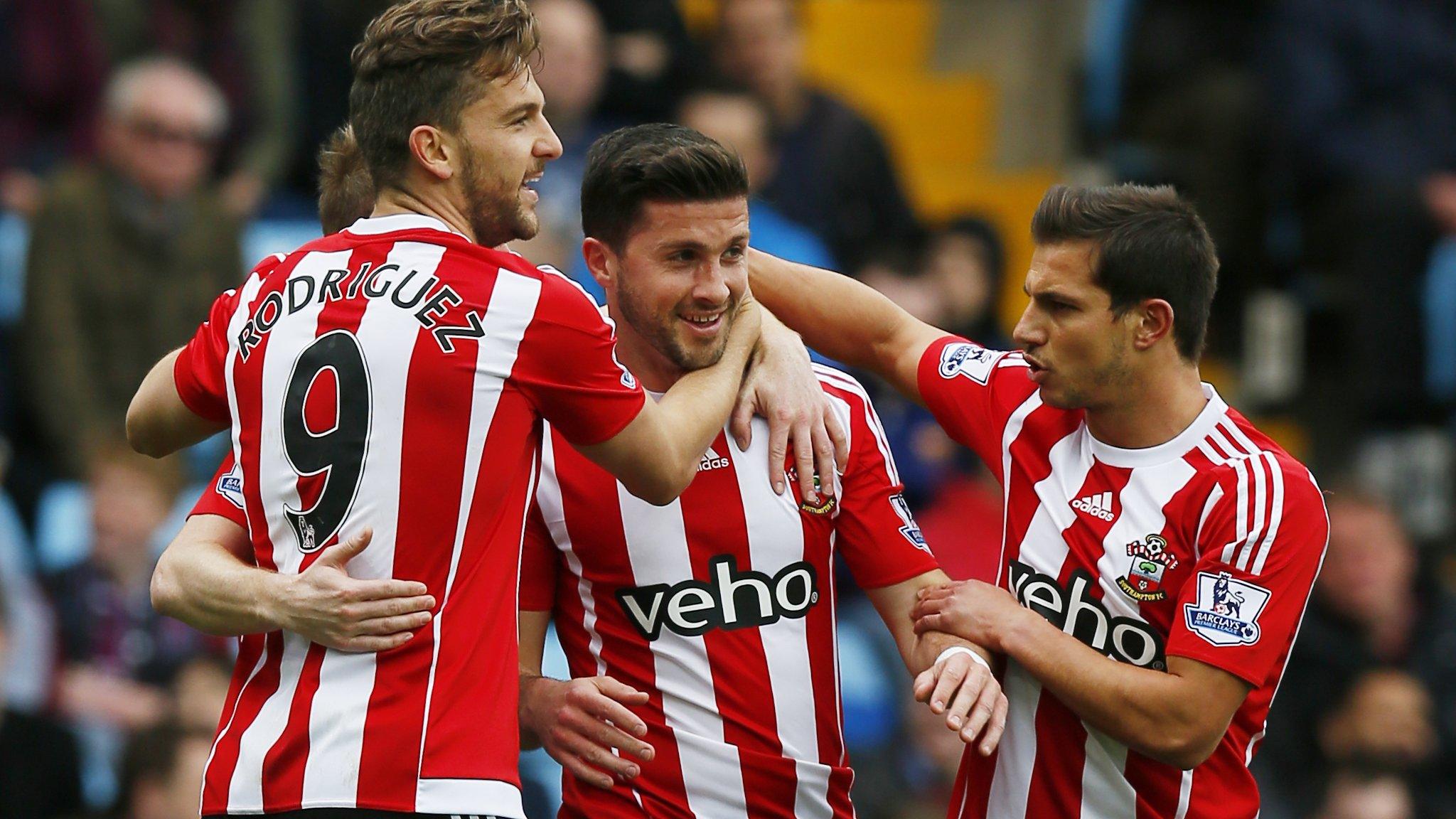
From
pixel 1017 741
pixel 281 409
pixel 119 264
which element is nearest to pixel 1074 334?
pixel 1017 741

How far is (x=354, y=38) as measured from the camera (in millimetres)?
9695

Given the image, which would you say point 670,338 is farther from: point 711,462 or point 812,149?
point 812,149

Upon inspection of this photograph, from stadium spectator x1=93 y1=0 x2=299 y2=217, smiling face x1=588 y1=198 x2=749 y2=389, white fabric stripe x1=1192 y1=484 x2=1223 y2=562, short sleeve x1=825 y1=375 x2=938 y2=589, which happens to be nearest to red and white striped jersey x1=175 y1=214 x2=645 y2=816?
smiling face x1=588 y1=198 x2=749 y2=389

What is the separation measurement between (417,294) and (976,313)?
6730 mm

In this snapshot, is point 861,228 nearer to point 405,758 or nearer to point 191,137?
point 191,137

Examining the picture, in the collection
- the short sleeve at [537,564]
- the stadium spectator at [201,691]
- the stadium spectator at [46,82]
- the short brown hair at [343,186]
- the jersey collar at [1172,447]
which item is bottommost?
the stadium spectator at [201,691]

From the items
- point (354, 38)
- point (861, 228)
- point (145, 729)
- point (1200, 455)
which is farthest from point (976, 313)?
point (1200, 455)

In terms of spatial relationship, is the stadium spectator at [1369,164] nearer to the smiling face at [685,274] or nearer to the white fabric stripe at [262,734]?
the smiling face at [685,274]

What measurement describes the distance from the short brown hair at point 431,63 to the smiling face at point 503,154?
0.03 m

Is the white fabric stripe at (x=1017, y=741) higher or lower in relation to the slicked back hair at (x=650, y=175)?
lower

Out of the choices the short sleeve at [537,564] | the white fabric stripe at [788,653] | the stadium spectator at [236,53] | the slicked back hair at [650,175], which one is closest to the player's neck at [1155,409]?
the white fabric stripe at [788,653]

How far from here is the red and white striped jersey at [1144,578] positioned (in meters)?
4.00

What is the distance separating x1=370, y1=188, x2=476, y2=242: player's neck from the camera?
3789 mm

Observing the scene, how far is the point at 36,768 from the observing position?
25.0ft
